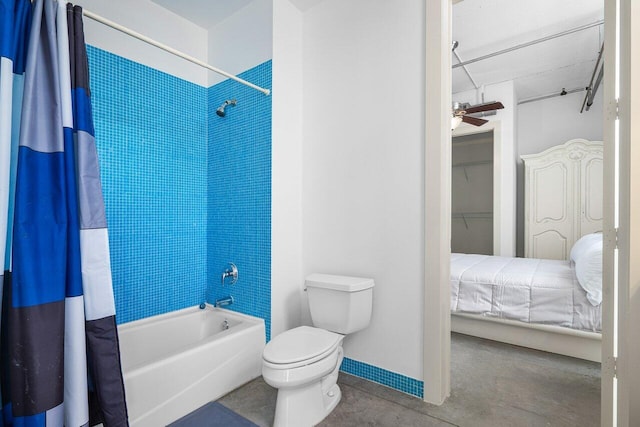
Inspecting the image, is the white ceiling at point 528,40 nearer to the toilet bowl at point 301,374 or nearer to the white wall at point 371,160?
the white wall at point 371,160

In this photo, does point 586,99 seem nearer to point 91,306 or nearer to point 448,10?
point 448,10

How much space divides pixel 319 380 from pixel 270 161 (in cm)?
137

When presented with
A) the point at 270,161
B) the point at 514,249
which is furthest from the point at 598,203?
the point at 270,161

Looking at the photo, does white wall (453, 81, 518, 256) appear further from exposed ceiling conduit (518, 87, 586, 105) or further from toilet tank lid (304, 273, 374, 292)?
toilet tank lid (304, 273, 374, 292)

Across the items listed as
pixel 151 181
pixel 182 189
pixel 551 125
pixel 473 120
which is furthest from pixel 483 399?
pixel 551 125

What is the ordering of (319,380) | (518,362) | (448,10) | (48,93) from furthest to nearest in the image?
(518,362), (448,10), (319,380), (48,93)

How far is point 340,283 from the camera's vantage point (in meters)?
1.93

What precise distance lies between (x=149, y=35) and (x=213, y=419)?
2584 mm

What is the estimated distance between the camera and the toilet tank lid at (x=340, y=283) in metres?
1.90

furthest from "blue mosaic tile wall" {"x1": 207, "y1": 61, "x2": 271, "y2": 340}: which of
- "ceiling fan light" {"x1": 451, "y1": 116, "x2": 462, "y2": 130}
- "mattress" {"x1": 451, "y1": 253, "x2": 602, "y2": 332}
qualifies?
"ceiling fan light" {"x1": 451, "y1": 116, "x2": 462, "y2": 130}

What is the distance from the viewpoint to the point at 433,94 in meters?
1.80

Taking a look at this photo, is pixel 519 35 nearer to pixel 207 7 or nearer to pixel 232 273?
pixel 207 7

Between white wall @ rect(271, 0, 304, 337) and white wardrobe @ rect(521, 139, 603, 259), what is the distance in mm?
3383

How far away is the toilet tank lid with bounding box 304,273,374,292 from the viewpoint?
1.90m
